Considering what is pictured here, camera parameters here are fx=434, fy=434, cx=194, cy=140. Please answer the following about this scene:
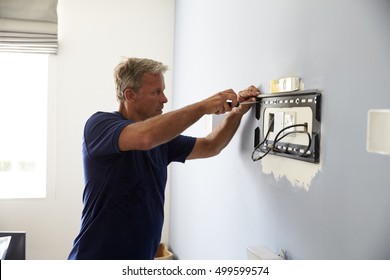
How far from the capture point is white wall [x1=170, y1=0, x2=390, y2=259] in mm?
981

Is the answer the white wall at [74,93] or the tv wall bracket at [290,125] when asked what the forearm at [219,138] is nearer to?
the tv wall bracket at [290,125]

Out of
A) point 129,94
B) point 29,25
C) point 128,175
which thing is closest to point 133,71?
point 129,94

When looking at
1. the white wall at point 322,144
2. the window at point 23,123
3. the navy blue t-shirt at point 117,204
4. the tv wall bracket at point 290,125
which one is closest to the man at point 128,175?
the navy blue t-shirt at point 117,204

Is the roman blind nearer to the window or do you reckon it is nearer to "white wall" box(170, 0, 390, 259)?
the window

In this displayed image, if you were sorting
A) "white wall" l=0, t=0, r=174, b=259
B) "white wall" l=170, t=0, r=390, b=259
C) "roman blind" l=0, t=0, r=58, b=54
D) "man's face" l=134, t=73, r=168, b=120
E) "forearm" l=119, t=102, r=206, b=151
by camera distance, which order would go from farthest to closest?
"white wall" l=0, t=0, r=174, b=259
"roman blind" l=0, t=0, r=58, b=54
"man's face" l=134, t=73, r=168, b=120
"forearm" l=119, t=102, r=206, b=151
"white wall" l=170, t=0, r=390, b=259

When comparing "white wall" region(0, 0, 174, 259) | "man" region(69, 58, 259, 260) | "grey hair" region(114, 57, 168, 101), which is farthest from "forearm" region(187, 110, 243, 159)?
"white wall" region(0, 0, 174, 259)

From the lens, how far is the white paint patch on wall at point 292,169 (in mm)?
1229

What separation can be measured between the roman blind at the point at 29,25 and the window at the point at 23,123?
0.43 ft

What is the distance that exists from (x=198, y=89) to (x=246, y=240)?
1009mm

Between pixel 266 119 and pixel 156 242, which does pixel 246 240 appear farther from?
pixel 266 119

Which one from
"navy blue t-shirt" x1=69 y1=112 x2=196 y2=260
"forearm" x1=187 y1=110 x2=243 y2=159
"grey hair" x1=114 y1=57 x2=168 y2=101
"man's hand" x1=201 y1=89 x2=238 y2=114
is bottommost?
"navy blue t-shirt" x1=69 y1=112 x2=196 y2=260

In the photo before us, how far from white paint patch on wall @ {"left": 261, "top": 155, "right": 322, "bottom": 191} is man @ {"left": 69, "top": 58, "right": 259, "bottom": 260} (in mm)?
241

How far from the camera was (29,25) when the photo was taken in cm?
297

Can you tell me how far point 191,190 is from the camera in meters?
2.53
